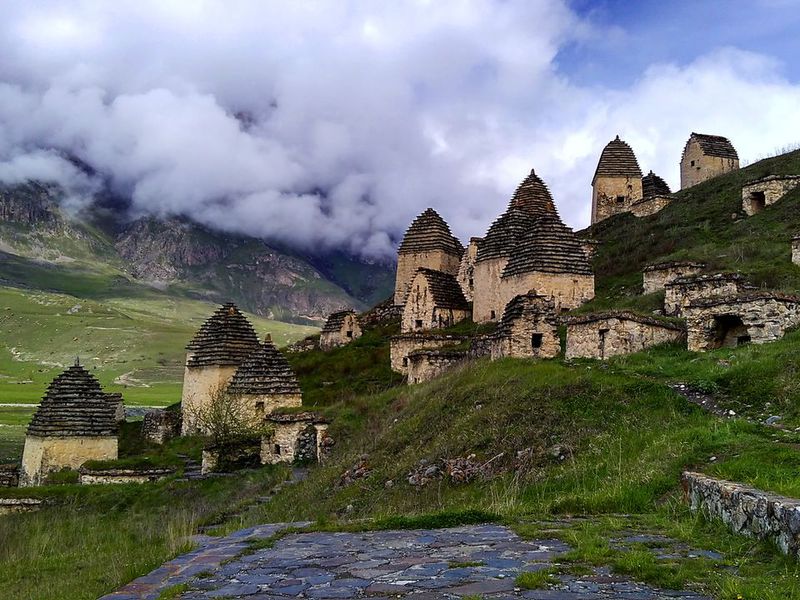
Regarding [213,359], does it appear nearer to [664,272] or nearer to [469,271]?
[469,271]

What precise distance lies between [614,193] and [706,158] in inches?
307

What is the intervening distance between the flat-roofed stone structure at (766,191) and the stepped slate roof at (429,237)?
735 inches

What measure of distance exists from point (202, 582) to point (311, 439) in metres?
19.7

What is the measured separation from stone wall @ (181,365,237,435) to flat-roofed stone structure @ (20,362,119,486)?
6322mm

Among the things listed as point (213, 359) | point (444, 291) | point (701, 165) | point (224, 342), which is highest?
point (701, 165)

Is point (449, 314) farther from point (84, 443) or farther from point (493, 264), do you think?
point (84, 443)

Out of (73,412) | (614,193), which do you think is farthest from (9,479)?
(614,193)

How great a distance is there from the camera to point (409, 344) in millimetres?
37156

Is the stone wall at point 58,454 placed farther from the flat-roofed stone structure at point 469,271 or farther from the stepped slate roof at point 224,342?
the flat-roofed stone structure at point 469,271

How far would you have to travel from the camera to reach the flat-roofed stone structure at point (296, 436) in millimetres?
26516

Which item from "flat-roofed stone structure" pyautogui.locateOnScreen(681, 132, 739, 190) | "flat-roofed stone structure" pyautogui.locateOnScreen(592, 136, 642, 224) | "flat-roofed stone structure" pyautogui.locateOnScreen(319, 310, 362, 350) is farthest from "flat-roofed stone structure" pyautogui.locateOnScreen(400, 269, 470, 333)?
"flat-roofed stone structure" pyautogui.locateOnScreen(681, 132, 739, 190)

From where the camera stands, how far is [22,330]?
554ft

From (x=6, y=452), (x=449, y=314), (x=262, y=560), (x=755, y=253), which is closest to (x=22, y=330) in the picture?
(x=6, y=452)

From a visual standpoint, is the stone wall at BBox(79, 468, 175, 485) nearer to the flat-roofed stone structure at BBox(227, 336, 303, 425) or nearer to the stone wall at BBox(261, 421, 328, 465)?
the flat-roofed stone structure at BBox(227, 336, 303, 425)
